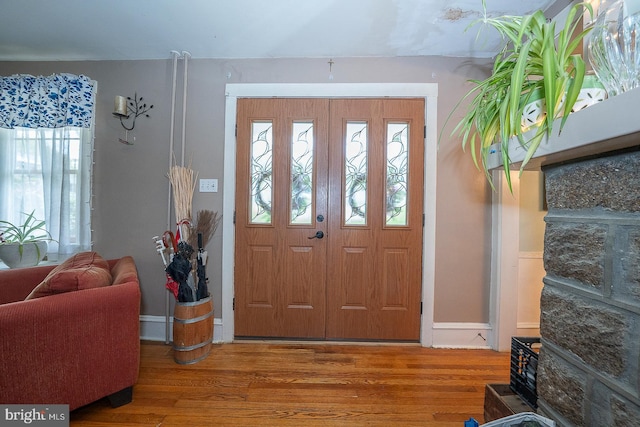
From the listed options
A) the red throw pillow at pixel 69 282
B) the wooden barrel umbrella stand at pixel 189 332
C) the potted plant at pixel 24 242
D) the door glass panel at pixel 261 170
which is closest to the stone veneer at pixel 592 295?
the door glass panel at pixel 261 170

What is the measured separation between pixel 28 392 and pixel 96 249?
1313mm

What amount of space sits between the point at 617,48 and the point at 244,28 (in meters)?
1.97

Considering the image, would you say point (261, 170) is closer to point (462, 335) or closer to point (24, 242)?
point (24, 242)

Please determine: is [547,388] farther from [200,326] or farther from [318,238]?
[200,326]

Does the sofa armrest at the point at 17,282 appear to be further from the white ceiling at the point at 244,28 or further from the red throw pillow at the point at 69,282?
the white ceiling at the point at 244,28

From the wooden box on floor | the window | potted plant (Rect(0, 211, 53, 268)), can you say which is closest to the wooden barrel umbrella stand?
the window

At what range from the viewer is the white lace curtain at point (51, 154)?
2.16 metres

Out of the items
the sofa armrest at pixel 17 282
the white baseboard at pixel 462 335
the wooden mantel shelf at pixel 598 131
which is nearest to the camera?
the wooden mantel shelf at pixel 598 131

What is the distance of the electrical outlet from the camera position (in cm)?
217

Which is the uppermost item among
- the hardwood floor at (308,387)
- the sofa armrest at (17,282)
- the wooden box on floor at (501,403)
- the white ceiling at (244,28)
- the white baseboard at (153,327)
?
the white ceiling at (244,28)

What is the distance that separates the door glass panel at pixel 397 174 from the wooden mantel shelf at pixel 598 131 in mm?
1330

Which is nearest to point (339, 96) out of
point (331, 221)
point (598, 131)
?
point (331, 221)

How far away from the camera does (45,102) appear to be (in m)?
2.16

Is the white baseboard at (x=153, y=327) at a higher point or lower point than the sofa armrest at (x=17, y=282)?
lower
